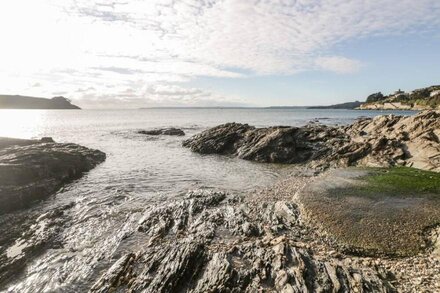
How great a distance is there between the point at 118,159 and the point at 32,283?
36952mm

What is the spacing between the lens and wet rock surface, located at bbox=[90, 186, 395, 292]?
14492 mm

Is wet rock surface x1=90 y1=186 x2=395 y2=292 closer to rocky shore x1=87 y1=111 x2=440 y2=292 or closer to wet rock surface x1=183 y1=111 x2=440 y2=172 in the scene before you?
rocky shore x1=87 y1=111 x2=440 y2=292

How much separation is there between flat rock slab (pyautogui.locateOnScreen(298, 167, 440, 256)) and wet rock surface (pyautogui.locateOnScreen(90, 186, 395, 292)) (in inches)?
80.6

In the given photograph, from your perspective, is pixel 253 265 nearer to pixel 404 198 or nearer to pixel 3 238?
pixel 404 198

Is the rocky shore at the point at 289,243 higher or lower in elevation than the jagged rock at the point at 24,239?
higher

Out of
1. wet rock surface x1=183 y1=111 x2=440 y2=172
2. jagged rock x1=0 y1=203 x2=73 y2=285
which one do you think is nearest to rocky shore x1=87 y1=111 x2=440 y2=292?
wet rock surface x1=183 y1=111 x2=440 y2=172

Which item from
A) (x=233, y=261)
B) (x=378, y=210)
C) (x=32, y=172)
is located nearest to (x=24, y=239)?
(x=32, y=172)

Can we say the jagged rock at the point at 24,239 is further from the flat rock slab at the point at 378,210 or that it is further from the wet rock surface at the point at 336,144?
the wet rock surface at the point at 336,144

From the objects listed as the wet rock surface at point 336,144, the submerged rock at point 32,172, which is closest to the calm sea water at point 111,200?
the submerged rock at point 32,172

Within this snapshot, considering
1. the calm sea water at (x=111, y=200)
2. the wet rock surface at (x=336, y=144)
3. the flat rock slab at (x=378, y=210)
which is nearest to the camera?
the calm sea water at (x=111, y=200)

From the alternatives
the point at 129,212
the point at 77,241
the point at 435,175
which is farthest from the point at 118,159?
the point at 435,175

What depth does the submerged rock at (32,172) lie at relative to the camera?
27.8m

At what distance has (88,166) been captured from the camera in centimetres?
4366

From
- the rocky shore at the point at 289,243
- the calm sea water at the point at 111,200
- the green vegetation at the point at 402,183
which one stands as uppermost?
the green vegetation at the point at 402,183
